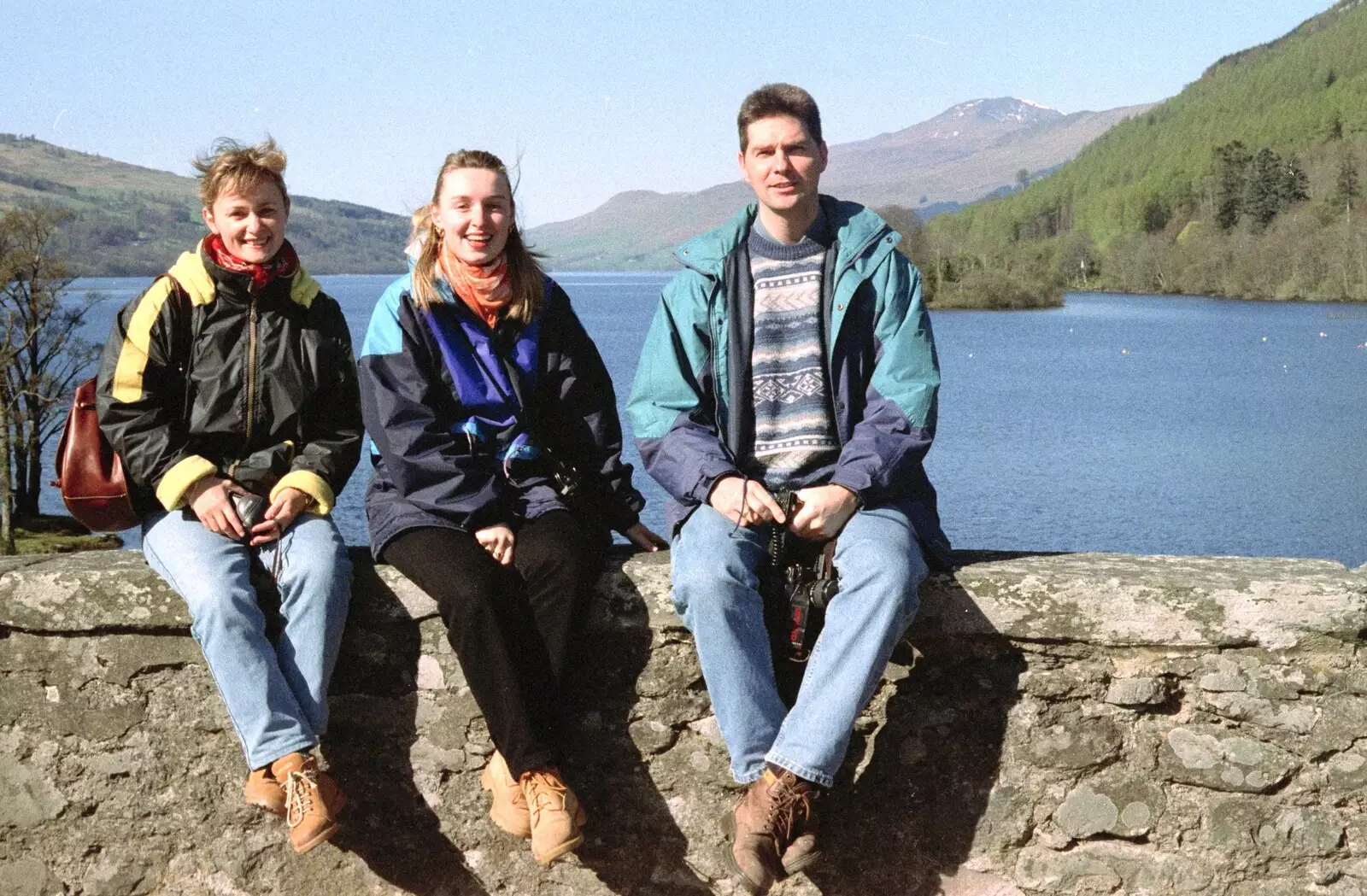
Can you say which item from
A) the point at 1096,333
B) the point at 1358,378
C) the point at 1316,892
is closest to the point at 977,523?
the point at 1316,892

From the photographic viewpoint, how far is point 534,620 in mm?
3127

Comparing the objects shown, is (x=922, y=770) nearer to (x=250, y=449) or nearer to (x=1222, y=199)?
(x=250, y=449)

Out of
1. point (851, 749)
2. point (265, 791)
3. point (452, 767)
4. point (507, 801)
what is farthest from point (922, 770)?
point (265, 791)

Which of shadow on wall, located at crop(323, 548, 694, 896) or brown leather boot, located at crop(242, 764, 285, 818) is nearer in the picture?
brown leather boot, located at crop(242, 764, 285, 818)

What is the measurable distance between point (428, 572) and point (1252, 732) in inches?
77.2

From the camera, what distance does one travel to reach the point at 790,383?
337 centimetres

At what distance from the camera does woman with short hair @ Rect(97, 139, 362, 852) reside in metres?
3.02

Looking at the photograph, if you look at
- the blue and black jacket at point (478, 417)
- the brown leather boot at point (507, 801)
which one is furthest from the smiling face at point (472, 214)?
the brown leather boot at point (507, 801)

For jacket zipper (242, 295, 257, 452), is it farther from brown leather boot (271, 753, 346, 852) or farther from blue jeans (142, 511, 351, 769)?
brown leather boot (271, 753, 346, 852)

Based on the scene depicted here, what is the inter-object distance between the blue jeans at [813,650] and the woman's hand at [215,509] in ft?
3.50

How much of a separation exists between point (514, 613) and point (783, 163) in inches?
51.8

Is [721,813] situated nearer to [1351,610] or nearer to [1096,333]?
[1351,610]

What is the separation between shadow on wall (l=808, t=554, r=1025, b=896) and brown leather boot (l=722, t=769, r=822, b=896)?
11.6 inches

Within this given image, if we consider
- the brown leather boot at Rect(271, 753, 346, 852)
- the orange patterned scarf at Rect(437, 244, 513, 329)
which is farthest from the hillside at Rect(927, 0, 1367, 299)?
the brown leather boot at Rect(271, 753, 346, 852)
